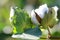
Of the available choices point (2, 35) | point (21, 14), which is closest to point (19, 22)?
point (21, 14)

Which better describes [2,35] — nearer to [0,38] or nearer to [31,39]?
[0,38]

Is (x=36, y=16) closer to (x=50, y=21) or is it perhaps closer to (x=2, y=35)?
(x=50, y=21)

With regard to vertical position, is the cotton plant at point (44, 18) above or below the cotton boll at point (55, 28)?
above

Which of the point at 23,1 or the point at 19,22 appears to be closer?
the point at 19,22

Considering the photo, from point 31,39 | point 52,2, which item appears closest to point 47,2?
point 52,2

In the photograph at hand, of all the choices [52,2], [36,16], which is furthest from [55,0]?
[36,16]

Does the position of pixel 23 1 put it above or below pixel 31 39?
above

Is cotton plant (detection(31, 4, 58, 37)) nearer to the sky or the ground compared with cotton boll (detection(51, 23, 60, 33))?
nearer to the sky

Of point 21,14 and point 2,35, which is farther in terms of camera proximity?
point 2,35
